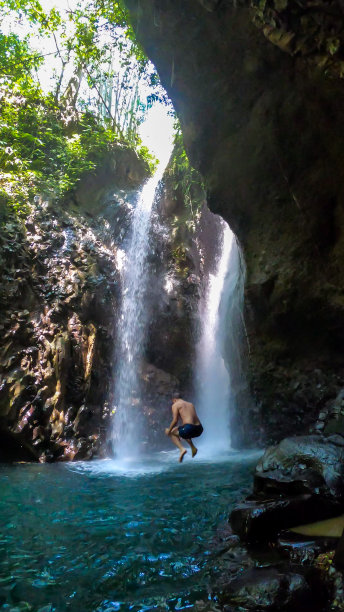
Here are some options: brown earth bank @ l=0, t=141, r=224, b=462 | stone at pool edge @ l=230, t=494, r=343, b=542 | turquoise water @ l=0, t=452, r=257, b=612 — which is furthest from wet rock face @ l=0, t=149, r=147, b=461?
stone at pool edge @ l=230, t=494, r=343, b=542

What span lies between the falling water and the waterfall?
2348 mm

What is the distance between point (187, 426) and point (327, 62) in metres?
6.01

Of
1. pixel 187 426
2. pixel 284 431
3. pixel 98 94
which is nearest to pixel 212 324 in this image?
pixel 284 431

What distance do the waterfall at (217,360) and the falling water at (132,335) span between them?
2348 mm

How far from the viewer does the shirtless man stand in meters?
7.02

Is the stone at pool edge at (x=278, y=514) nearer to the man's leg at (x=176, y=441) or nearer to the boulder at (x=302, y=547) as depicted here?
the boulder at (x=302, y=547)

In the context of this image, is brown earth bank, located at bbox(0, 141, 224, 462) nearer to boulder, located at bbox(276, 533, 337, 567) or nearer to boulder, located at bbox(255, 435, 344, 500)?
boulder, located at bbox(255, 435, 344, 500)

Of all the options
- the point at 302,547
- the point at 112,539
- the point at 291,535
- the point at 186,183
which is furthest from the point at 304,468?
the point at 186,183

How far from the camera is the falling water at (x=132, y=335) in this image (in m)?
11.7

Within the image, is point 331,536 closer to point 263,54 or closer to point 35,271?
point 263,54

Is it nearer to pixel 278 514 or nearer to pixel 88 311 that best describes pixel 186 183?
pixel 88 311

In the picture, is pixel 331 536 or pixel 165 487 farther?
pixel 165 487

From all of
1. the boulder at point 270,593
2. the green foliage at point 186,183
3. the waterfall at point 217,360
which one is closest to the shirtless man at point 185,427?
the boulder at point 270,593

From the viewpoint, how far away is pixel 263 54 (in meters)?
7.41
